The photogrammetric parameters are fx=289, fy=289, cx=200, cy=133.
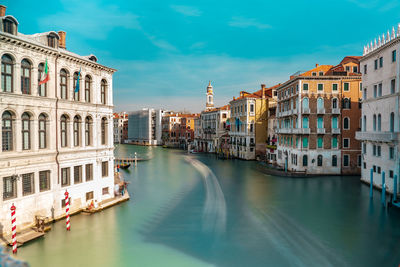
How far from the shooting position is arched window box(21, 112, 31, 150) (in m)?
13.2

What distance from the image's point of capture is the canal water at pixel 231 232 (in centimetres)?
1138

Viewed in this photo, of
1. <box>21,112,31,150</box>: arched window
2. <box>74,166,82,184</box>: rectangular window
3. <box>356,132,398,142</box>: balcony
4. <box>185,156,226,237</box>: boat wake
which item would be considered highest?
<box>21,112,31,150</box>: arched window

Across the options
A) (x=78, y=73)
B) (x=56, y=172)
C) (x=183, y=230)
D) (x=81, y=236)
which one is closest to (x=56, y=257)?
(x=81, y=236)

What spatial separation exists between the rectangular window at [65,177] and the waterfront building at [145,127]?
3219 inches

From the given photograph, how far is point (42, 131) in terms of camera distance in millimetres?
14250

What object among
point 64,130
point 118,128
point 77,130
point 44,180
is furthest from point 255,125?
point 118,128

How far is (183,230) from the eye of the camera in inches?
576

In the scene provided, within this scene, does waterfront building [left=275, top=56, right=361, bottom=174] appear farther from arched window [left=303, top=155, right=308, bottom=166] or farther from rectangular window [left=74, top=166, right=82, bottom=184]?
rectangular window [left=74, top=166, right=82, bottom=184]

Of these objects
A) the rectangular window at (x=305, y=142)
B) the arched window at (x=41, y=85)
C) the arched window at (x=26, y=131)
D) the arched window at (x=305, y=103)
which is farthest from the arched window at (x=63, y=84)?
the rectangular window at (x=305, y=142)

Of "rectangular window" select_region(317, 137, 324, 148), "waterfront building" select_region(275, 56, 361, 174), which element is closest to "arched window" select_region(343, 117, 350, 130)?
"waterfront building" select_region(275, 56, 361, 174)

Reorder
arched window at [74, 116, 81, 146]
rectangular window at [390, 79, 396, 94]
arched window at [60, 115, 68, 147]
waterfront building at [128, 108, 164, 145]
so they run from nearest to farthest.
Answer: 1. arched window at [60, 115, 68, 147]
2. arched window at [74, 116, 81, 146]
3. rectangular window at [390, 79, 396, 94]
4. waterfront building at [128, 108, 164, 145]

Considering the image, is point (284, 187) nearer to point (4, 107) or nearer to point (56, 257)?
point (56, 257)

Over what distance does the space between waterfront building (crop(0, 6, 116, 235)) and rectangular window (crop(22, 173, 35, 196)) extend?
0.02 meters

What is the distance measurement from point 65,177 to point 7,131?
3.99m
